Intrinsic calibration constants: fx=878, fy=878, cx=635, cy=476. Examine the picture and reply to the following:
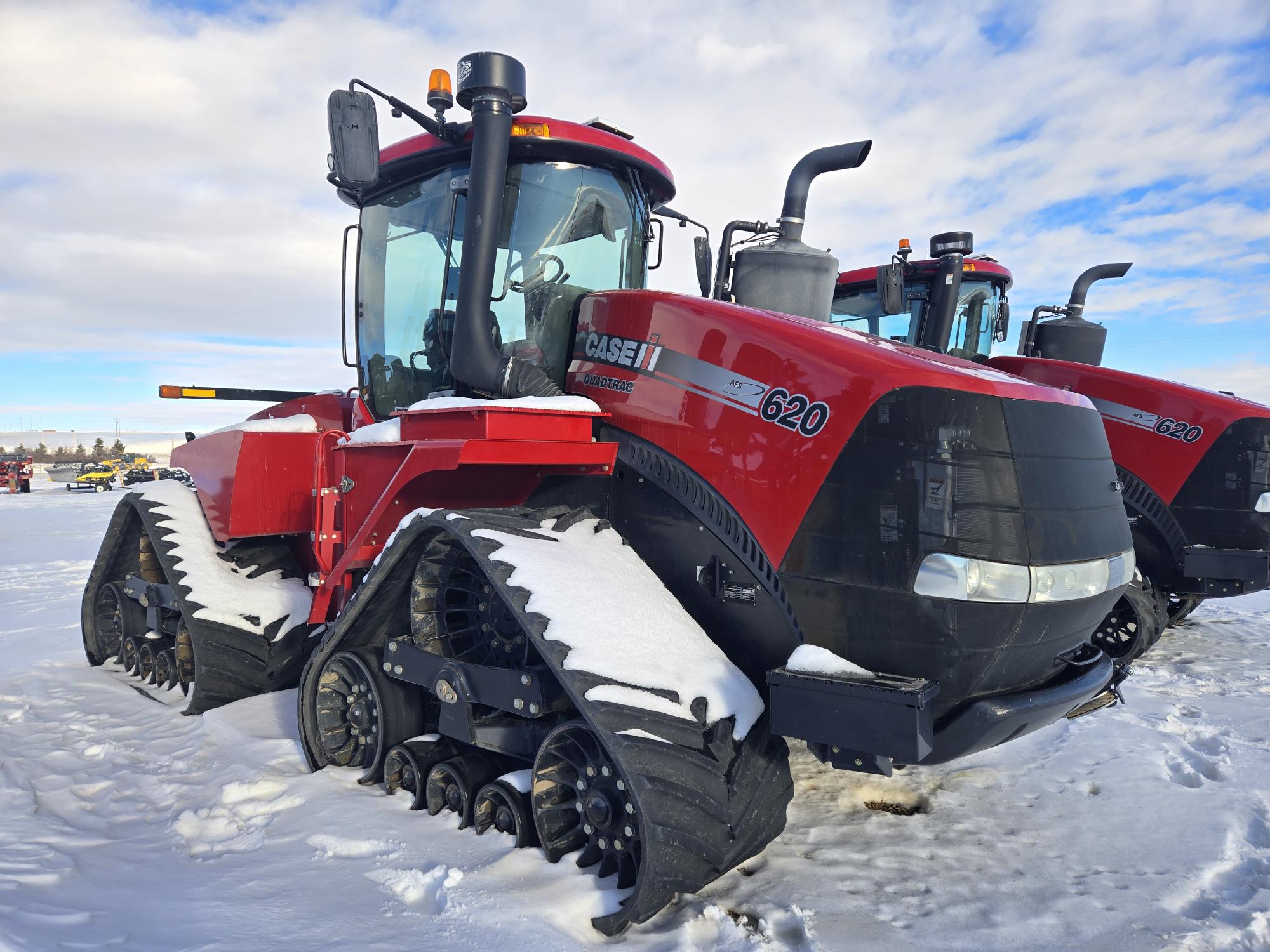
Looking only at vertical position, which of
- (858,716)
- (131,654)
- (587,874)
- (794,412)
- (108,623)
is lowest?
(131,654)

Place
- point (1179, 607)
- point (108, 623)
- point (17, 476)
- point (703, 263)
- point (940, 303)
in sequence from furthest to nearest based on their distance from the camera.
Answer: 1. point (17, 476)
2. point (940, 303)
3. point (1179, 607)
4. point (108, 623)
5. point (703, 263)

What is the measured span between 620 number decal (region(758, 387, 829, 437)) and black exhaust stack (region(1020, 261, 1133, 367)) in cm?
620

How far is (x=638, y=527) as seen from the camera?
10.9 feet

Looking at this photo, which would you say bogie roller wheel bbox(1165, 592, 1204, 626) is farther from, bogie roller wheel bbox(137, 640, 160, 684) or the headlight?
bogie roller wheel bbox(137, 640, 160, 684)

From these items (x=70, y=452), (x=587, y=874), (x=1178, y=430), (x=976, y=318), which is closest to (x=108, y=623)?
(x=587, y=874)

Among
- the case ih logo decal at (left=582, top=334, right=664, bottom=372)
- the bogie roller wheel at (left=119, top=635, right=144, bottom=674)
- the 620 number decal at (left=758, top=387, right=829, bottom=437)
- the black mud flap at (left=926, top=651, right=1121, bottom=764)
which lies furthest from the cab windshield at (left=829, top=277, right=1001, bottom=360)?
the bogie roller wheel at (left=119, top=635, right=144, bottom=674)

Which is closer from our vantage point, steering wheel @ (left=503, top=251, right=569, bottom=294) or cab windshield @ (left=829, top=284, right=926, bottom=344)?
steering wheel @ (left=503, top=251, right=569, bottom=294)

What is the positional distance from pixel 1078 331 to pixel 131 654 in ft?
26.4

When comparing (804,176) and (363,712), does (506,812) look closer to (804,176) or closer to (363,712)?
(363,712)

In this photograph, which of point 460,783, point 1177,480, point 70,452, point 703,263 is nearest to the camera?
point 460,783

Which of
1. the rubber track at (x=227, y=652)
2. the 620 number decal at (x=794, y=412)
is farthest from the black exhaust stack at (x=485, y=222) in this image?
the rubber track at (x=227, y=652)

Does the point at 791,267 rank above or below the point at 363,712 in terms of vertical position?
above

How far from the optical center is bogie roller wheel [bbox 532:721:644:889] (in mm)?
2742

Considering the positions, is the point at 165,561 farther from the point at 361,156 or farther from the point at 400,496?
the point at 361,156
